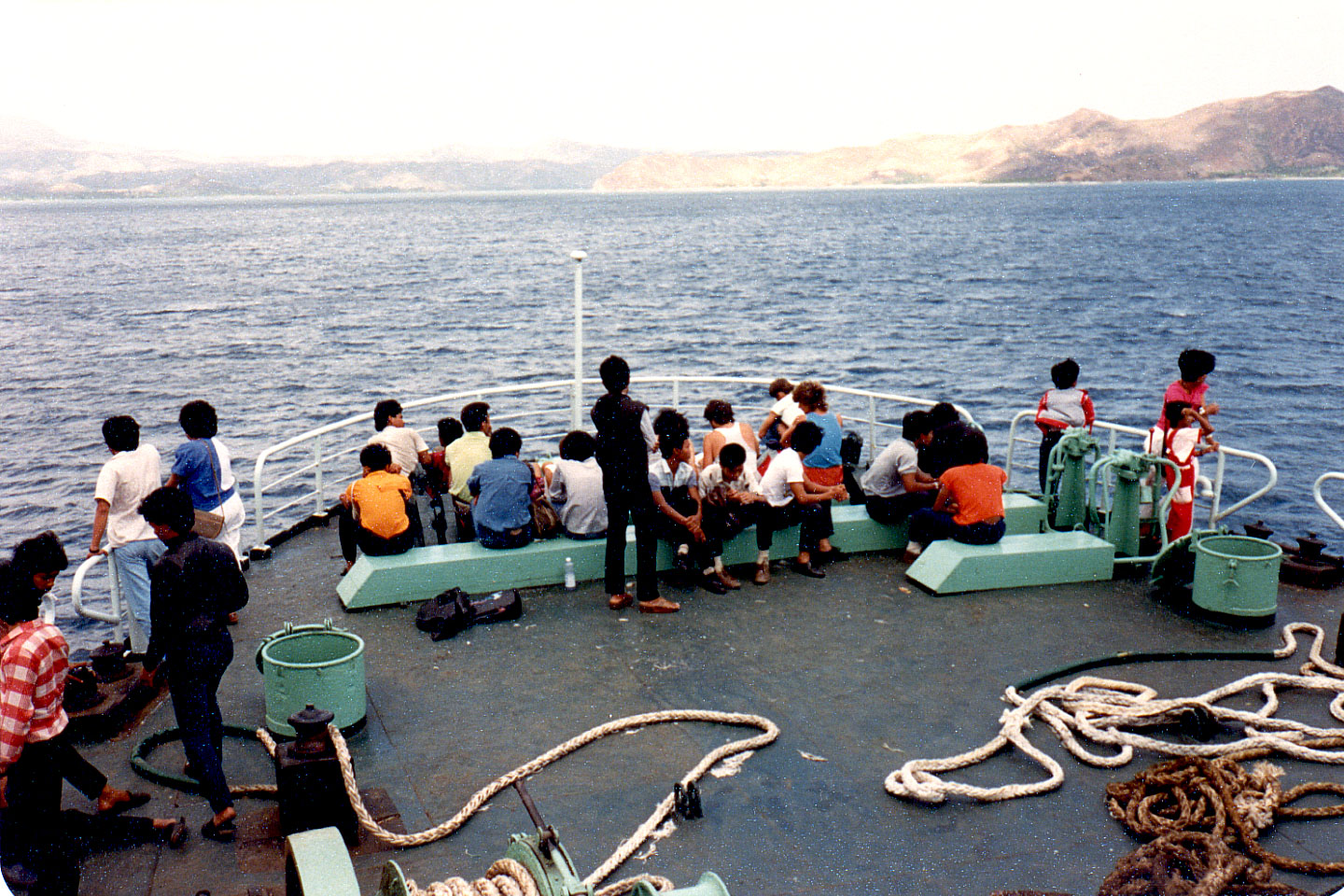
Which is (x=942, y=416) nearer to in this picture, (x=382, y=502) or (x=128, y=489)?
(x=382, y=502)

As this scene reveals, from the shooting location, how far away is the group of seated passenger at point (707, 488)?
315 inches

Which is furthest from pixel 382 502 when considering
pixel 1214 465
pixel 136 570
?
pixel 1214 465

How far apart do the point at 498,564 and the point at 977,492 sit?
3.88 m

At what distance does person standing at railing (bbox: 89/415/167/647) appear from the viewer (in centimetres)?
661

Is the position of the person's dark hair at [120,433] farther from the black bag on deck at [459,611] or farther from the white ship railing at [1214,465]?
the white ship railing at [1214,465]

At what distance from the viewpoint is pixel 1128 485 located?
841 cm

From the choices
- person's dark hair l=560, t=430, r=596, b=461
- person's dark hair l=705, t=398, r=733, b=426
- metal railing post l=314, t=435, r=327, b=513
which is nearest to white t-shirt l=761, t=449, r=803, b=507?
person's dark hair l=705, t=398, r=733, b=426

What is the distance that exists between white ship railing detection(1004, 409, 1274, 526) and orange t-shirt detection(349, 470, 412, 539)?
19.6ft

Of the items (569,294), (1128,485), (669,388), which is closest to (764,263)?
(569,294)

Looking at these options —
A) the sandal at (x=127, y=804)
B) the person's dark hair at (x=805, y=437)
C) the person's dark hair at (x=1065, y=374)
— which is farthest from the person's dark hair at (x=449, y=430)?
the person's dark hair at (x=1065, y=374)

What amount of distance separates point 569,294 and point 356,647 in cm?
5625

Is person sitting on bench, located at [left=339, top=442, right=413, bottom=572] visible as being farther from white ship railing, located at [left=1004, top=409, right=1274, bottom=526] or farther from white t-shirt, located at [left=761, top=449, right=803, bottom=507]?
white ship railing, located at [left=1004, top=409, right=1274, bottom=526]

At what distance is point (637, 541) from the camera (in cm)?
786

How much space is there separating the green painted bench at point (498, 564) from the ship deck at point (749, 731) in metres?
0.17
